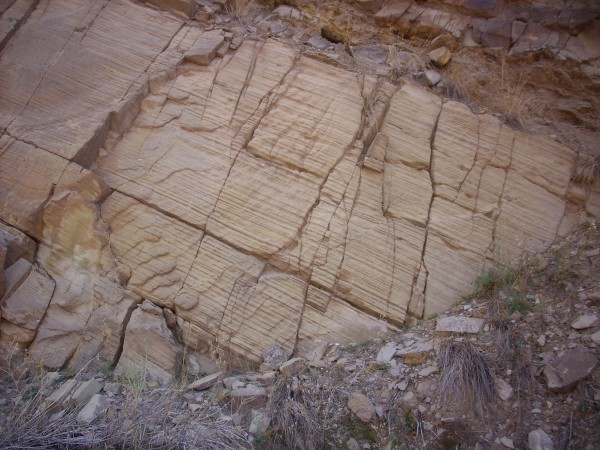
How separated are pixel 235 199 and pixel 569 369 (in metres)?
3.18

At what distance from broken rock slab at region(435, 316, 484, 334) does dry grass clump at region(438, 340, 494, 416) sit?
228 millimetres

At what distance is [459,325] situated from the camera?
3689mm

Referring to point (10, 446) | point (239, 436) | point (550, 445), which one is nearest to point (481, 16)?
point (550, 445)

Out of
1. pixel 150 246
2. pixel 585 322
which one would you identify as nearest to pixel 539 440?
pixel 585 322

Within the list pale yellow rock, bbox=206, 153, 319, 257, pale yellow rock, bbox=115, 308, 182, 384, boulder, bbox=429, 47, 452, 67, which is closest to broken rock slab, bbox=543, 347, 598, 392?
pale yellow rock, bbox=206, 153, 319, 257

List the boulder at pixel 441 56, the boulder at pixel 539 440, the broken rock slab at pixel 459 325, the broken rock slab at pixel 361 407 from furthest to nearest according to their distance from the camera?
the boulder at pixel 441 56
the broken rock slab at pixel 459 325
the broken rock slab at pixel 361 407
the boulder at pixel 539 440

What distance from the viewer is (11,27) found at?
17.6ft

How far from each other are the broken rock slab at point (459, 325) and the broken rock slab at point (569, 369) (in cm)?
58

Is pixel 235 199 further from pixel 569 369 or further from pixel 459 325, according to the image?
pixel 569 369

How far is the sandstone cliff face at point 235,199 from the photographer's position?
418cm

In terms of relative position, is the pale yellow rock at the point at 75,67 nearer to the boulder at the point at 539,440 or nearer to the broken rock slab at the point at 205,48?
the broken rock slab at the point at 205,48

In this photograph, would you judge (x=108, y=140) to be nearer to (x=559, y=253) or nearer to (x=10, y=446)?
(x=10, y=446)

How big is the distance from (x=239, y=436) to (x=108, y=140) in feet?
11.1

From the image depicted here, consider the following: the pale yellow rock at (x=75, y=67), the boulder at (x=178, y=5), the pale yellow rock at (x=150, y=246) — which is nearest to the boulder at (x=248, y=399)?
the pale yellow rock at (x=150, y=246)
